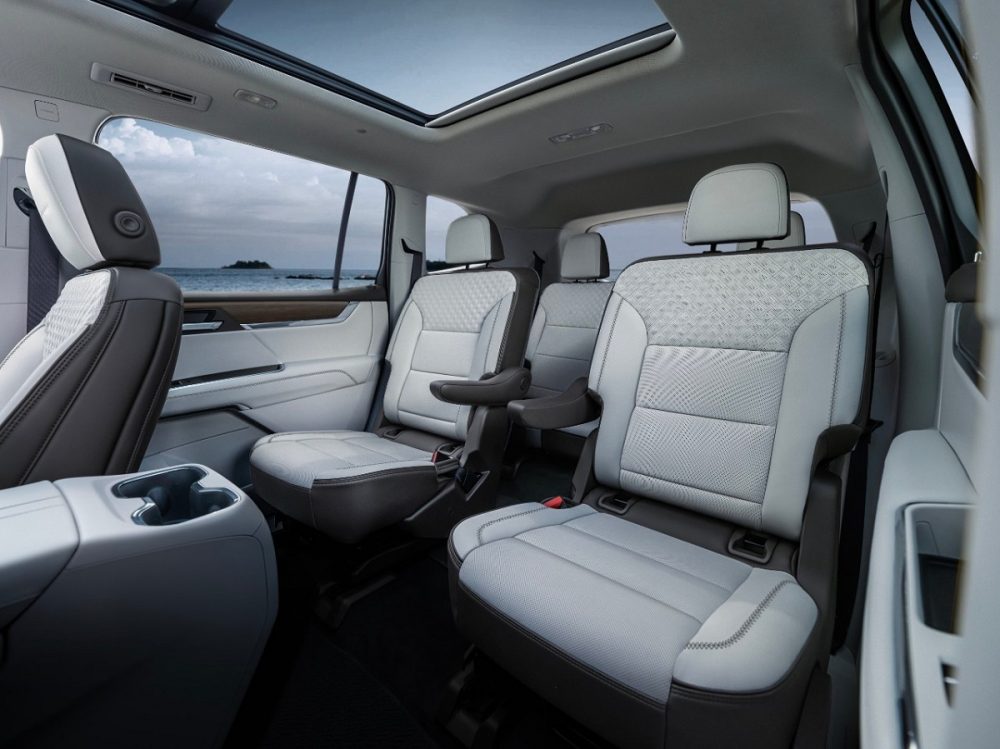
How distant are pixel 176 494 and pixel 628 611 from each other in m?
1.12

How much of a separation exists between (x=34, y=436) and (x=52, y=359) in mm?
193

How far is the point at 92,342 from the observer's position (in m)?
1.30

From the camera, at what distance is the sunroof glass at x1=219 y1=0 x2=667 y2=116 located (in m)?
2.05

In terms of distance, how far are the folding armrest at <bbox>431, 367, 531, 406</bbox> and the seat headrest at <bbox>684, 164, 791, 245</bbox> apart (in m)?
0.92

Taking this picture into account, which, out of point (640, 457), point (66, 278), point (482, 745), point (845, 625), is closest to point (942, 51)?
point (640, 457)

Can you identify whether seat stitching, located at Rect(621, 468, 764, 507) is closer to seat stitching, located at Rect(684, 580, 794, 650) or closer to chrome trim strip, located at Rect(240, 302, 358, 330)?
seat stitching, located at Rect(684, 580, 794, 650)

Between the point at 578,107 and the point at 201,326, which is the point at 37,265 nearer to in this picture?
the point at 201,326

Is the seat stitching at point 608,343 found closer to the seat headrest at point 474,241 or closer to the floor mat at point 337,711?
the seat headrest at point 474,241

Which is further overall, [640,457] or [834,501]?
[640,457]

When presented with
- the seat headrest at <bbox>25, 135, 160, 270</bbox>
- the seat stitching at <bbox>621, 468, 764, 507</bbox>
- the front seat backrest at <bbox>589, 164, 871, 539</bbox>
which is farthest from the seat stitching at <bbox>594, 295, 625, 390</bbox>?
the seat headrest at <bbox>25, 135, 160, 270</bbox>

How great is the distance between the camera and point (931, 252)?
4.90ft

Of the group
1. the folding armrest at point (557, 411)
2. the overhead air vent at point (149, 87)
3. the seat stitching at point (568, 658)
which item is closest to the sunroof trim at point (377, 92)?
the overhead air vent at point (149, 87)

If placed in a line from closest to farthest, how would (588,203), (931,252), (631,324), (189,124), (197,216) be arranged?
1. (931,252)
2. (631,324)
3. (189,124)
4. (588,203)
5. (197,216)

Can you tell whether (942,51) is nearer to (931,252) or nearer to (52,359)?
(931,252)
